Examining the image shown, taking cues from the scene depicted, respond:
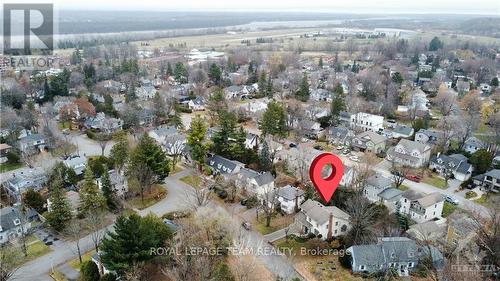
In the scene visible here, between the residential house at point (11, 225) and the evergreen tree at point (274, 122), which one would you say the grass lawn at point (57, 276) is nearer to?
the residential house at point (11, 225)

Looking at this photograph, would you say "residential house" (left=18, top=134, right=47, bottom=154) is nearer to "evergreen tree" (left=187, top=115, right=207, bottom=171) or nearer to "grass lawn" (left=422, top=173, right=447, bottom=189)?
"evergreen tree" (left=187, top=115, right=207, bottom=171)

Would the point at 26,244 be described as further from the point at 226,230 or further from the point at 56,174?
the point at 226,230

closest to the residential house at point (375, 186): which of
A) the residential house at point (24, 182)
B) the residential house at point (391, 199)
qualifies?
the residential house at point (391, 199)

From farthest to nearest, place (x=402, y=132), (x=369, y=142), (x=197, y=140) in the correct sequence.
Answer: (x=402, y=132), (x=369, y=142), (x=197, y=140)

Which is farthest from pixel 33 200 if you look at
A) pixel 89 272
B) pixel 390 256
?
pixel 390 256

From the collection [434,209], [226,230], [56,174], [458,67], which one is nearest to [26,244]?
[56,174]

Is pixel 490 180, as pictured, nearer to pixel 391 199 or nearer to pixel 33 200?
pixel 391 199
